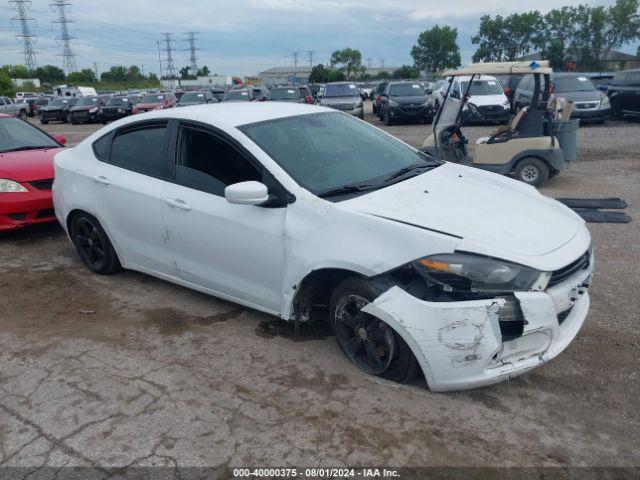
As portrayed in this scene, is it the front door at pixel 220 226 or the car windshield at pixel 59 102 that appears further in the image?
the car windshield at pixel 59 102

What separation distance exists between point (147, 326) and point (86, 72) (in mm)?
108989

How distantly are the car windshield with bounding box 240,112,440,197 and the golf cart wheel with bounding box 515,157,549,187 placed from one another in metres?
4.61

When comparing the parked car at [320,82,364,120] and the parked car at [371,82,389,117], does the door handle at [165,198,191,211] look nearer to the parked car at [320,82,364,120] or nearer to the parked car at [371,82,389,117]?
the parked car at [320,82,364,120]

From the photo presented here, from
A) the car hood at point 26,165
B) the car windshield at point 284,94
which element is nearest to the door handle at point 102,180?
the car hood at point 26,165

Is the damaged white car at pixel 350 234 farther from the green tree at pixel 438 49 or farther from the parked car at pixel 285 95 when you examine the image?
the green tree at pixel 438 49

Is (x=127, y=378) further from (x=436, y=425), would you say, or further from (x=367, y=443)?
(x=436, y=425)

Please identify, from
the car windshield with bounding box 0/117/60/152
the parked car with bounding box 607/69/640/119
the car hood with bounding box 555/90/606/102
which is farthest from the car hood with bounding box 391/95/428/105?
the car windshield with bounding box 0/117/60/152

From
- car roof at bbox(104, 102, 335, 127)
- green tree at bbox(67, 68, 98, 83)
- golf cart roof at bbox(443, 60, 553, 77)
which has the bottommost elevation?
green tree at bbox(67, 68, 98, 83)

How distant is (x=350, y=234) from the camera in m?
3.27

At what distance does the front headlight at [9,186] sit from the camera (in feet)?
20.2

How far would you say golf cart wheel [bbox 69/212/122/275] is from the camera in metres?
5.07

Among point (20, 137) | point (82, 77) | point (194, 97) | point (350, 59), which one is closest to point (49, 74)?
point (82, 77)

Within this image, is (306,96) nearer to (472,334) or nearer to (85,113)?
(85,113)

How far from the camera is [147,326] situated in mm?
4250
